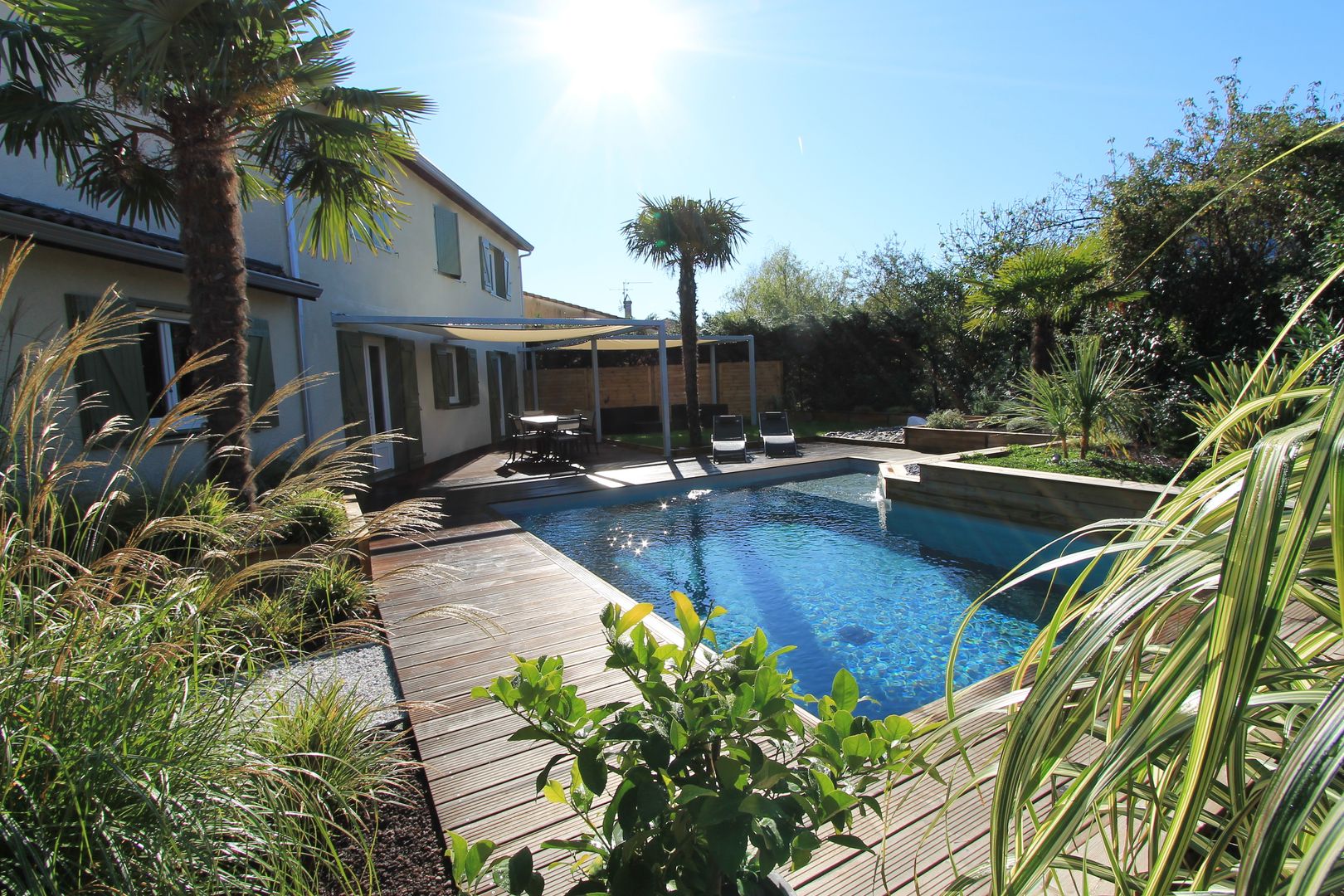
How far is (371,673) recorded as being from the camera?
156 inches

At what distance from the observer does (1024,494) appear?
7.66 m

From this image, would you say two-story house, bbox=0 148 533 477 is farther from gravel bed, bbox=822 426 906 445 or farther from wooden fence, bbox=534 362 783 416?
gravel bed, bbox=822 426 906 445

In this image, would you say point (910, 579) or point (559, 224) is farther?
point (559, 224)

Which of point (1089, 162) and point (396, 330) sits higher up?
point (1089, 162)

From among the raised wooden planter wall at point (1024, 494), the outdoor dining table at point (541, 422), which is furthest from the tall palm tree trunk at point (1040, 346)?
the outdoor dining table at point (541, 422)

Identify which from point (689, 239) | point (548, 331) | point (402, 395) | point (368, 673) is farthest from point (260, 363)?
point (689, 239)

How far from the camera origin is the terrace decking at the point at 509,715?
213 cm

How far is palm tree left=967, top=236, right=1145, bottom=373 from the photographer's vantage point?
10016 mm

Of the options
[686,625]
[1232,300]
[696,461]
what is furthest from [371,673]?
[1232,300]

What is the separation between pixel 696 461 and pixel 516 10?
798 cm

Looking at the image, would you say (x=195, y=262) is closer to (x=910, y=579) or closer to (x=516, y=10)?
(x=516, y=10)

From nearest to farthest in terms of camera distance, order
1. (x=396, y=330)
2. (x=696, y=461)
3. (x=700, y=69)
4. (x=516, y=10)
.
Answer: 1. (x=516, y=10)
2. (x=700, y=69)
3. (x=396, y=330)
4. (x=696, y=461)

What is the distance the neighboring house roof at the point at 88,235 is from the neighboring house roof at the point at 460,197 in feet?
12.1

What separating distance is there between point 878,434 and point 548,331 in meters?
7.73
